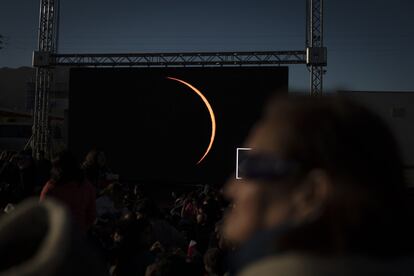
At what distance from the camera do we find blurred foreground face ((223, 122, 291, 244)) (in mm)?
813

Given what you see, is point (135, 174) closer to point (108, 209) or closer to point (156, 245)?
point (108, 209)

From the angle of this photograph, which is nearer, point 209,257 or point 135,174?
point 209,257

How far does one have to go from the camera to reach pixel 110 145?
49.2ft

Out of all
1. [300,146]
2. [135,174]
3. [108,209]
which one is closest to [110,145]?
[135,174]

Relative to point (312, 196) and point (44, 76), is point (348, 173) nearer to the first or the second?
point (312, 196)

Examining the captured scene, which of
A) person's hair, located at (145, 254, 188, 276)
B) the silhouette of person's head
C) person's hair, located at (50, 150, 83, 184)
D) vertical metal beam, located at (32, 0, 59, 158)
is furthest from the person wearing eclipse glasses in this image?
vertical metal beam, located at (32, 0, 59, 158)

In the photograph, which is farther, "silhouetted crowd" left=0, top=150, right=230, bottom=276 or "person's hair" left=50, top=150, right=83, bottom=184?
"person's hair" left=50, top=150, right=83, bottom=184

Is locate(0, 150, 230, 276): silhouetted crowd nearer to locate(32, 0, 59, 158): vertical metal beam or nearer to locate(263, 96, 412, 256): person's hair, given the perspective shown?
locate(263, 96, 412, 256): person's hair

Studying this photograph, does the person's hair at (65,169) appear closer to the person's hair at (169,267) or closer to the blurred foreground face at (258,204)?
the person's hair at (169,267)

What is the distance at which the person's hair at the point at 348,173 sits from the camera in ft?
2.53

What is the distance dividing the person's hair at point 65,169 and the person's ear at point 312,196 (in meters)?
3.23

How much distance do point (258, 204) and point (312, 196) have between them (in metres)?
0.10

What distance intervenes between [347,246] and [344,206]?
62mm

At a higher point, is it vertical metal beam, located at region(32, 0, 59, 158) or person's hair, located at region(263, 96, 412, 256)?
vertical metal beam, located at region(32, 0, 59, 158)
